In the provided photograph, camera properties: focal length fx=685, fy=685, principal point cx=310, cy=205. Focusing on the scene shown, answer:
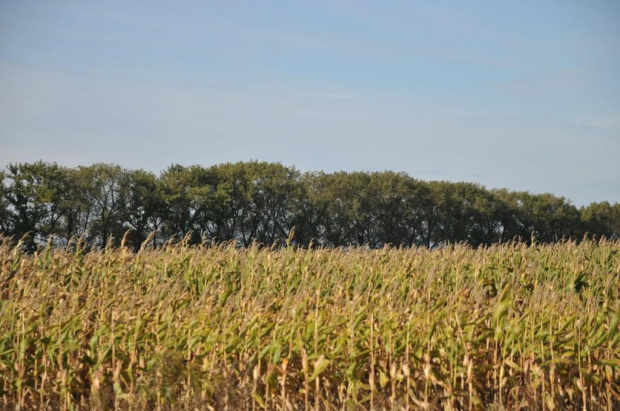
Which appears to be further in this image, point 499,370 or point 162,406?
point 499,370

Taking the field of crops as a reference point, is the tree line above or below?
above

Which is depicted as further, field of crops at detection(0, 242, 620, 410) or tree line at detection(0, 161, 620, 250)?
tree line at detection(0, 161, 620, 250)

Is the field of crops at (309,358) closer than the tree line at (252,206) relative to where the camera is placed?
Yes

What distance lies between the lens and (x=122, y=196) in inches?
2552

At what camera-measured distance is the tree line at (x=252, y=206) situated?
204 feet

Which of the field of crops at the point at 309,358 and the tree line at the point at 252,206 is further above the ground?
the tree line at the point at 252,206

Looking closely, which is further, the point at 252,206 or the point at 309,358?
the point at 252,206

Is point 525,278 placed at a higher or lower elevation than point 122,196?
lower

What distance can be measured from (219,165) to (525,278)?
59.3 metres

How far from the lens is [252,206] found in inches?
2773

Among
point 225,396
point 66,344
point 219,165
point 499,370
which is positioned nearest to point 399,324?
point 499,370

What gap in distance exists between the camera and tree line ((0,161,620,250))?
6231 cm

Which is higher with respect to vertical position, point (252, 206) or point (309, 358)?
point (252, 206)

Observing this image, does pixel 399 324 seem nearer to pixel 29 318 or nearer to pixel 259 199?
pixel 29 318
